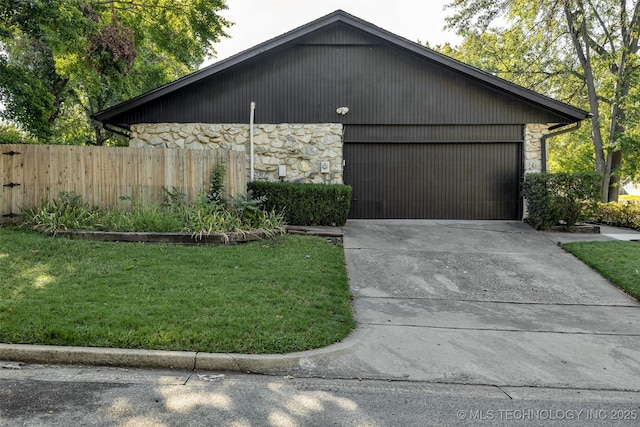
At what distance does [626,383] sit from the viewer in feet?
12.5

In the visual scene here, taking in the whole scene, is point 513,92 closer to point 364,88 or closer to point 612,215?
point 364,88

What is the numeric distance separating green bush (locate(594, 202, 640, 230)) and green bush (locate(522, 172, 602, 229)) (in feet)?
7.91

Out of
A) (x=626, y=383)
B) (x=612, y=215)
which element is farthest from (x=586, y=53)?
(x=626, y=383)

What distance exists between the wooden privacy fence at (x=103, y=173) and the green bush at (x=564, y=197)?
6832 millimetres

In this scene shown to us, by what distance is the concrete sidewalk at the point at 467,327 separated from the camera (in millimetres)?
3893

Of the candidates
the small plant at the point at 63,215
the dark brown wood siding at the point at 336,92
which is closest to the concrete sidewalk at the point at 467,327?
the dark brown wood siding at the point at 336,92

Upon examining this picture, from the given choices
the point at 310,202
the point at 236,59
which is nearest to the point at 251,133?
the point at 236,59

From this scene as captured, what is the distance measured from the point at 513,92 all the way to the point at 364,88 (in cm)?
377

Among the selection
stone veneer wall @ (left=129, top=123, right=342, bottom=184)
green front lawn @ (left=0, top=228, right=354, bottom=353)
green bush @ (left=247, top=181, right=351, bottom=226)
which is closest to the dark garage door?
stone veneer wall @ (left=129, top=123, right=342, bottom=184)

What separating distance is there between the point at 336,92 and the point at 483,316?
7.73m

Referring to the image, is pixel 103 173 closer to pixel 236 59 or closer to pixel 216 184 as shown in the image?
pixel 216 184

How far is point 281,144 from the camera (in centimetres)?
1152

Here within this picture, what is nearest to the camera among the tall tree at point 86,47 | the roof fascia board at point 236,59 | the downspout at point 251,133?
the tall tree at point 86,47

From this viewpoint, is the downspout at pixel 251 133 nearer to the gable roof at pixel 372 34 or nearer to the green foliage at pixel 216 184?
the gable roof at pixel 372 34
